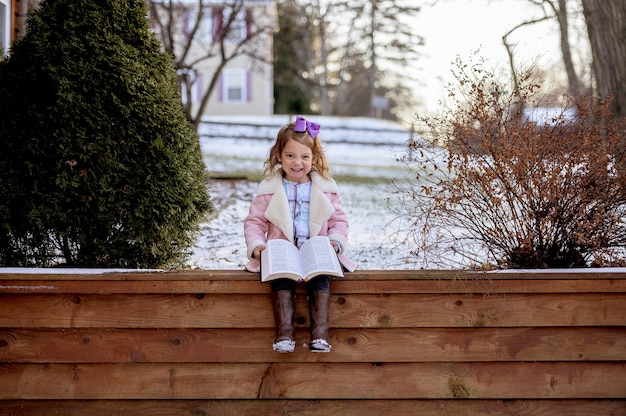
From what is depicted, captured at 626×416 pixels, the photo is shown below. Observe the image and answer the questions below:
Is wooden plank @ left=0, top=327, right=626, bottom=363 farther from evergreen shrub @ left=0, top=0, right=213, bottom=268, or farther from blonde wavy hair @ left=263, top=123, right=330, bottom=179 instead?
blonde wavy hair @ left=263, top=123, right=330, bottom=179

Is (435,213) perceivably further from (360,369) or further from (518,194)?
(360,369)

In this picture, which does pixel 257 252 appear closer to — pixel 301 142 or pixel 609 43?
pixel 301 142

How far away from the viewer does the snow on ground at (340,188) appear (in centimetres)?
588

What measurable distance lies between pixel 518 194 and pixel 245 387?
1.69 m

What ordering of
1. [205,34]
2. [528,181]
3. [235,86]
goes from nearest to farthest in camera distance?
1. [528,181]
2. [205,34]
3. [235,86]

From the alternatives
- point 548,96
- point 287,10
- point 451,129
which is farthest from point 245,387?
point 287,10

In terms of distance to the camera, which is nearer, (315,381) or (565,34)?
(315,381)

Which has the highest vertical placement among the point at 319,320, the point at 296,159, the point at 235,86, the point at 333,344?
the point at 235,86

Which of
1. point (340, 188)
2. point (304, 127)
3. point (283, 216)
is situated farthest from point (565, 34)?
point (283, 216)

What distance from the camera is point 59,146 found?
11.7 ft

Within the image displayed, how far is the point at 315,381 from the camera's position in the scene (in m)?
3.46

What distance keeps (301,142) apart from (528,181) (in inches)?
46.3

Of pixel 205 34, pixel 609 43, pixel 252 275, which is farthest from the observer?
pixel 205 34

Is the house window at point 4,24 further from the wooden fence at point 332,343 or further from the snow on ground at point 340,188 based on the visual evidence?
the wooden fence at point 332,343
